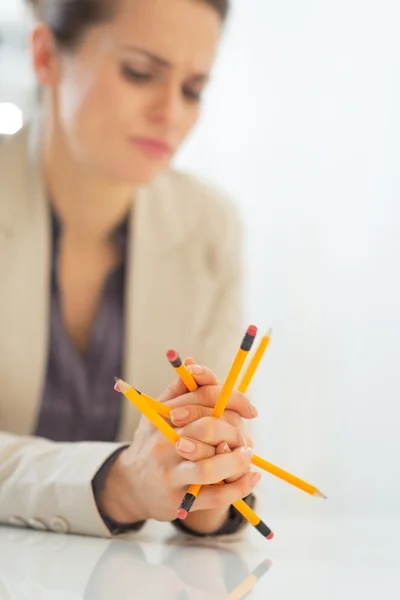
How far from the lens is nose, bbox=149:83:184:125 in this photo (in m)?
1.09

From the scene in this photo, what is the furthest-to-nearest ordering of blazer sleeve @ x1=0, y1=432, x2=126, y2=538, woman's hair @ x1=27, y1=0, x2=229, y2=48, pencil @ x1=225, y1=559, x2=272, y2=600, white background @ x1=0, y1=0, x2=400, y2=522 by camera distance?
white background @ x1=0, y1=0, x2=400, y2=522 < woman's hair @ x1=27, y1=0, x2=229, y2=48 < blazer sleeve @ x1=0, y1=432, x2=126, y2=538 < pencil @ x1=225, y1=559, x2=272, y2=600

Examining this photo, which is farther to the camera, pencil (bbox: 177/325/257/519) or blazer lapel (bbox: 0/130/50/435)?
blazer lapel (bbox: 0/130/50/435)

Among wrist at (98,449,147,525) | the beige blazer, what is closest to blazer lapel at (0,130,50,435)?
the beige blazer

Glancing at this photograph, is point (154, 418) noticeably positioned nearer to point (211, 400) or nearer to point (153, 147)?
point (211, 400)

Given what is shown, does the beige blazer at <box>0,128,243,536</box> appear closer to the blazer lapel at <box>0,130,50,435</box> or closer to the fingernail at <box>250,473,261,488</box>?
the blazer lapel at <box>0,130,50,435</box>

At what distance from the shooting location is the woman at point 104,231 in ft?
3.55

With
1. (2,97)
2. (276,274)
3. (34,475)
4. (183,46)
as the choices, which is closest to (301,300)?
(276,274)

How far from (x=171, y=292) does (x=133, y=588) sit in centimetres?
72

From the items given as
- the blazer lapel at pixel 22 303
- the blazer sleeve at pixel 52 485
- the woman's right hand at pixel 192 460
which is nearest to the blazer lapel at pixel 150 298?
the blazer lapel at pixel 22 303

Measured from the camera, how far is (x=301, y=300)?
1339 millimetres

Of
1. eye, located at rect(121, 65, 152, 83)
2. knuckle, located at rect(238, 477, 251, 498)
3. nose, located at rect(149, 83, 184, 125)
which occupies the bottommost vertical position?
knuckle, located at rect(238, 477, 251, 498)

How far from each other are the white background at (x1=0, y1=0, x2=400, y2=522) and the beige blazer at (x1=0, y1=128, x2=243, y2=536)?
11 centimetres

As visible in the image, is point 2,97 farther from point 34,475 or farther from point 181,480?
point 181,480

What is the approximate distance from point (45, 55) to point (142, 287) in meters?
0.35
